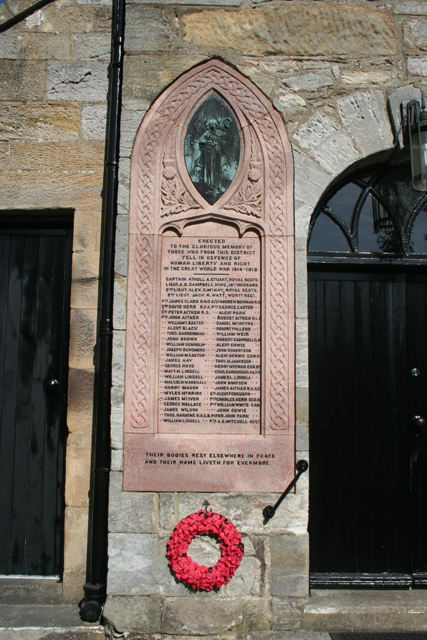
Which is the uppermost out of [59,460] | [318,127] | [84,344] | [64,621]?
[318,127]

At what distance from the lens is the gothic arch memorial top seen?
119 inches

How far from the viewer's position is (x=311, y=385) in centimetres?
345

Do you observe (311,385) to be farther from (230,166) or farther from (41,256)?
(41,256)

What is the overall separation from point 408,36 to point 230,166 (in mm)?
1653

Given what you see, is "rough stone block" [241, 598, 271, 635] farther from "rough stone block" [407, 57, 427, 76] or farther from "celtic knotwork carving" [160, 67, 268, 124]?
"rough stone block" [407, 57, 427, 76]

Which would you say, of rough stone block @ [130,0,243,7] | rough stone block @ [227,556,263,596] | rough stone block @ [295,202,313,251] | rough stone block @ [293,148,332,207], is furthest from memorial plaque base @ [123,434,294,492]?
rough stone block @ [130,0,243,7]

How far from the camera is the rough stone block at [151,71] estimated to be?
3301 millimetres

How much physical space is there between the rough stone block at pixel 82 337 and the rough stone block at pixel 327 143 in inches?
76.5

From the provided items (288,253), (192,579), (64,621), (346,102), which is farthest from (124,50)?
(64,621)

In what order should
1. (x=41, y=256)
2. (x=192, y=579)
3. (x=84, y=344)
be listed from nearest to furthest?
(x=192, y=579) < (x=84, y=344) < (x=41, y=256)

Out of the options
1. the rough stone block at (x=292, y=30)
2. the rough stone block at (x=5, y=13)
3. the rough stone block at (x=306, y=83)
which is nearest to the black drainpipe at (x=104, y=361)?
the rough stone block at (x=292, y=30)

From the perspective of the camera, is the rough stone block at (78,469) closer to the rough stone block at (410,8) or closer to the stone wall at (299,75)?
the stone wall at (299,75)

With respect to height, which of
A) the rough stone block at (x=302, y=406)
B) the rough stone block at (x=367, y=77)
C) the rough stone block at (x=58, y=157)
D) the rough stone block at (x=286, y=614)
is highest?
the rough stone block at (x=367, y=77)

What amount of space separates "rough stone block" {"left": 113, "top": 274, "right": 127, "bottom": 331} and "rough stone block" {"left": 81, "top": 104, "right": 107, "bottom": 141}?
1.09 meters
